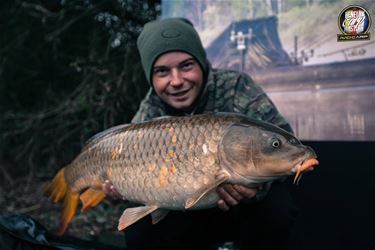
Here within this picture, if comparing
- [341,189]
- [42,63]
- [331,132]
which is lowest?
[341,189]

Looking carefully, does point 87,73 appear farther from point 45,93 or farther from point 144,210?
point 144,210

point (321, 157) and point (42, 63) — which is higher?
point (42, 63)

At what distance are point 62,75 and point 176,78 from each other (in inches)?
82.5

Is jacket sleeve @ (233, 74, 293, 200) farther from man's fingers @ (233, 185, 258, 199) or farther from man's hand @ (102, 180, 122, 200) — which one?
man's hand @ (102, 180, 122, 200)

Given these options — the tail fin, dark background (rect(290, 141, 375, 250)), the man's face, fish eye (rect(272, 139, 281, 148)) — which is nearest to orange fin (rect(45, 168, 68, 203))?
the tail fin

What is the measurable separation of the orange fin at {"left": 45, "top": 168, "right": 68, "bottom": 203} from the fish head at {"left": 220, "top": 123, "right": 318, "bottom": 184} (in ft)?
2.31

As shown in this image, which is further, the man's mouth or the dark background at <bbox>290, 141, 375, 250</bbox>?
the dark background at <bbox>290, 141, 375, 250</bbox>

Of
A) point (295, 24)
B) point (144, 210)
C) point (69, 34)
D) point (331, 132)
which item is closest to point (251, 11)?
point (295, 24)

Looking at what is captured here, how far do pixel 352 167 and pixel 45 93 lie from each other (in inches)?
93.2

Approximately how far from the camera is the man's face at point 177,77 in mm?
1425

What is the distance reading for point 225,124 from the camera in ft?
3.52

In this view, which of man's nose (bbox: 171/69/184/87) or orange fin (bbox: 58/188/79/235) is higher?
man's nose (bbox: 171/69/184/87)

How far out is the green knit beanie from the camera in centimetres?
143

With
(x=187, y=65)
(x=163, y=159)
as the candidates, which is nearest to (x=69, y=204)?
(x=163, y=159)
